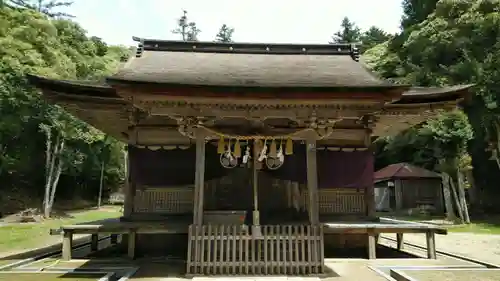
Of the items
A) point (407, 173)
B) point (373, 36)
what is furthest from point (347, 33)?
point (407, 173)

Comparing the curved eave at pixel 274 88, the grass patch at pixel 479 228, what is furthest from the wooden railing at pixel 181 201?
the grass patch at pixel 479 228

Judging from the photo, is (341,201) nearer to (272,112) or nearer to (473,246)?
(272,112)

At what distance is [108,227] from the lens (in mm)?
8656

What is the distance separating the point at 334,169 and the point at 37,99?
2107cm

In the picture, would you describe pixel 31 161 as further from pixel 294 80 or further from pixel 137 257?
pixel 294 80

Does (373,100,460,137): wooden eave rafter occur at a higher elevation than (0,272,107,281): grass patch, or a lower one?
higher

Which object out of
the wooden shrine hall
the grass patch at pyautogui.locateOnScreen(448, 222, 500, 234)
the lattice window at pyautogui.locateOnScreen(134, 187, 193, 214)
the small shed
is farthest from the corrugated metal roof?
the lattice window at pyautogui.locateOnScreen(134, 187, 193, 214)

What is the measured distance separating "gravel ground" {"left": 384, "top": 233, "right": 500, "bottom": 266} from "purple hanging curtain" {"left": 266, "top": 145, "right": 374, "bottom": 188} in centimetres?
354

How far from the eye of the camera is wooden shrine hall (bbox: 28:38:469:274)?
7281mm

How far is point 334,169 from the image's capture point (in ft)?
35.2

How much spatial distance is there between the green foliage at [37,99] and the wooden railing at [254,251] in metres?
19.5

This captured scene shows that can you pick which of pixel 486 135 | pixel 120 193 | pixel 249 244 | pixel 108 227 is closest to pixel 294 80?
pixel 249 244

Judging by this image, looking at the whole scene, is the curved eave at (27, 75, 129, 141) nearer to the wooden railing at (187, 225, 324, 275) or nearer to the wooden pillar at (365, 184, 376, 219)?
the wooden railing at (187, 225, 324, 275)

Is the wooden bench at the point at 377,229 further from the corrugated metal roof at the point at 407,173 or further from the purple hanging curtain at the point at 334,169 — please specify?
the corrugated metal roof at the point at 407,173
